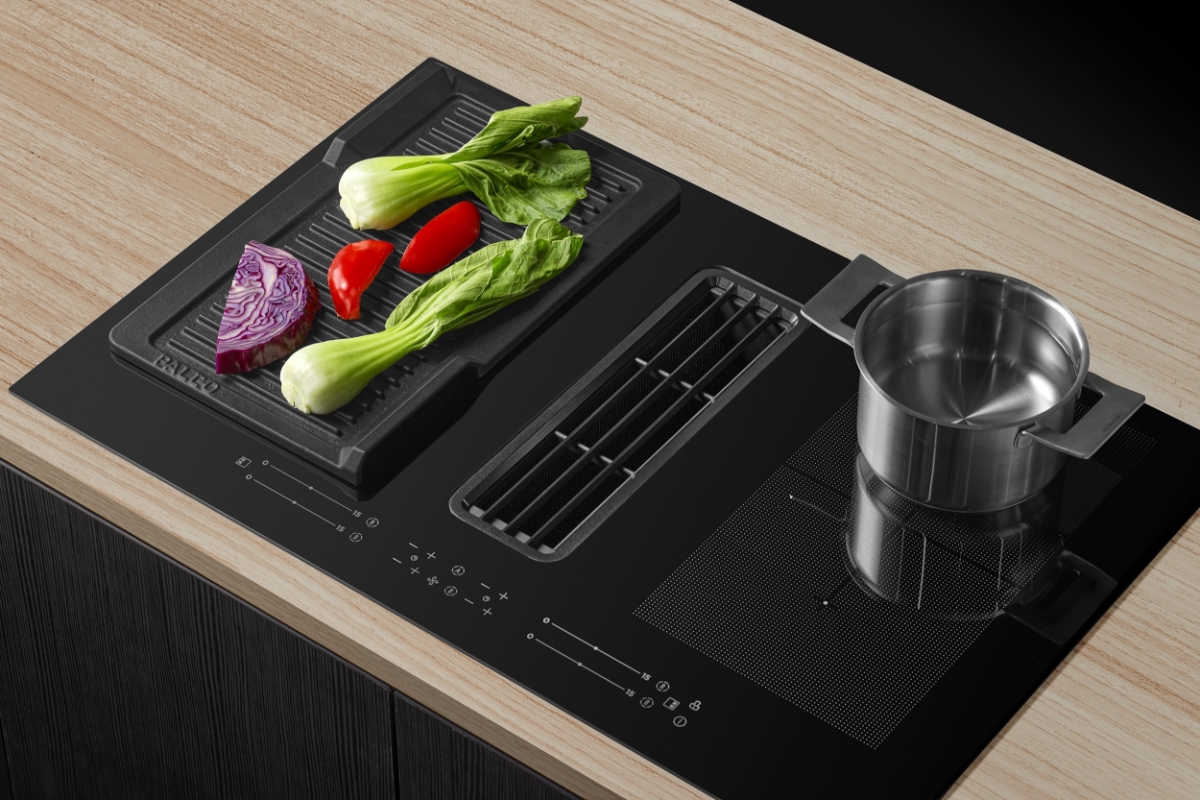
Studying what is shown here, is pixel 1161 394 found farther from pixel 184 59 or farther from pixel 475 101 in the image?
pixel 184 59

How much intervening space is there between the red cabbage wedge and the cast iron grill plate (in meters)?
0.01

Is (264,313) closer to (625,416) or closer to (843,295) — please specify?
(625,416)

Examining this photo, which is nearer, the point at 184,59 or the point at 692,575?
the point at 692,575

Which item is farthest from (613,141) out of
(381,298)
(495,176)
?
(381,298)

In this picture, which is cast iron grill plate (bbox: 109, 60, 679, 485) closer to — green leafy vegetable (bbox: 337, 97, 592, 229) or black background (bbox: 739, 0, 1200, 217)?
green leafy vegetable (bbox: 337, 97, 592, 229)

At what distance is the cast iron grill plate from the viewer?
→ 1.42 metres

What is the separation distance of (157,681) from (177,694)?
2cm

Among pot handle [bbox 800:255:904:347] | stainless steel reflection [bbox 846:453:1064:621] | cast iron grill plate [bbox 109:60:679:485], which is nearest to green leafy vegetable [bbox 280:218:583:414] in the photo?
cast iron grill plate [bbox 109:60:679:485]

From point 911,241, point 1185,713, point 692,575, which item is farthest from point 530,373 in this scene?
point 1185,713

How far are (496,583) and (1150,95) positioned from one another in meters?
1.13

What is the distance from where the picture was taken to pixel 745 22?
5.89ft

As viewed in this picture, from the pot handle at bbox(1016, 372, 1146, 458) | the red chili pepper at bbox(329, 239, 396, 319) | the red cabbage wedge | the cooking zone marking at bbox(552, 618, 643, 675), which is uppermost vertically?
the pot handle at bbox(1016, 372, 1146, 458)

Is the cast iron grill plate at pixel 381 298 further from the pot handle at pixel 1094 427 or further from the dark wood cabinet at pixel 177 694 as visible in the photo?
the pot handle at pixel 1094 427

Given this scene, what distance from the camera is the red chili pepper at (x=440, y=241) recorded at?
1519 mm
